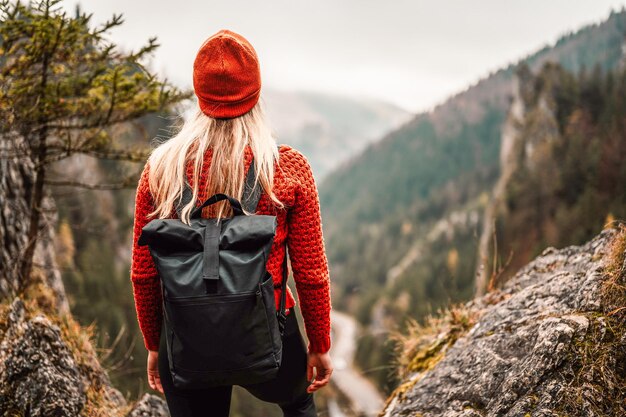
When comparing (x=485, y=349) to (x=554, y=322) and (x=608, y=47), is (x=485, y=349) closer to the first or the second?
(x=554, y=322)

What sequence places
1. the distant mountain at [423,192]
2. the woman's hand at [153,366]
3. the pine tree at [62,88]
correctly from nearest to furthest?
the woman's hand at [153,366], the pine tree at [62,88], the distant mountain at [423,192]

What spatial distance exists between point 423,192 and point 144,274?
141 meters

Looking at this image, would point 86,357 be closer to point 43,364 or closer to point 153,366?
point 43,364

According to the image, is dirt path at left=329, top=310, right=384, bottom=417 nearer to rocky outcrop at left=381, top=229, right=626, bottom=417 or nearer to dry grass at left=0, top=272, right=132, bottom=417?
dry grass at left=0, top=272, right=132, bottom=417

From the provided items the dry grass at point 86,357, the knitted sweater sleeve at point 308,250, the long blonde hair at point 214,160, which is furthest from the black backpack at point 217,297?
the dry grass at point 86,357

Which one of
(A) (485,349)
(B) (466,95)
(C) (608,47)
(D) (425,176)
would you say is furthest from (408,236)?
(A) (485,349)

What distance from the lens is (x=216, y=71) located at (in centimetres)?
211

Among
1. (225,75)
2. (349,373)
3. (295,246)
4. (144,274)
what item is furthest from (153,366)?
(349,373)

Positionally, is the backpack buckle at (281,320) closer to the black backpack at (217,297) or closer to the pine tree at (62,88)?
the black backpack at (217,297)

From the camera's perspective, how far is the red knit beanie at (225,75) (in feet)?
6.91

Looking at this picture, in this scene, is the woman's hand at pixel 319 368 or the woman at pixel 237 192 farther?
the woman's hand at pixel 319 368

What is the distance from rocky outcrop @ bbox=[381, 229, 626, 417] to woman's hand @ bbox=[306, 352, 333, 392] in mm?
781

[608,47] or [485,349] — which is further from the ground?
[608,47]

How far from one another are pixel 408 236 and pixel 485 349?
352 ft
